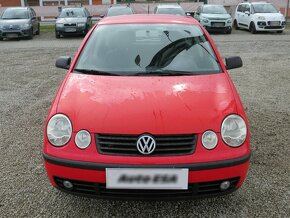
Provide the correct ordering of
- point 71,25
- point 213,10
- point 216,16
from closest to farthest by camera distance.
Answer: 1. point 71,25
2. point 216,16
3. point 213,10

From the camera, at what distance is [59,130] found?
2.75 m

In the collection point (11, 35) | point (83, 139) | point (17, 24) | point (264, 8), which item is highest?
point (83, 139)

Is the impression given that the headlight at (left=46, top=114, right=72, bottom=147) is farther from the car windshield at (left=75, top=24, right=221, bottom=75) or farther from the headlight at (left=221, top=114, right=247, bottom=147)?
the headlight at (left=221, top=114, right=247, bottom=147)

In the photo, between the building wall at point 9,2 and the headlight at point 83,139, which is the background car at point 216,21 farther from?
the building wall at point 9,2

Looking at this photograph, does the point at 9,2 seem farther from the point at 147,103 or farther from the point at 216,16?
the point at 147,103

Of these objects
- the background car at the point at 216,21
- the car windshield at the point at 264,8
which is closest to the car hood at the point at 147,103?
the background car at the point at 216,21

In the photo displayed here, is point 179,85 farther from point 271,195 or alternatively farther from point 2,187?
point 2,187

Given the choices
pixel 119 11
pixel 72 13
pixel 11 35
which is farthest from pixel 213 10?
pixel 11 35

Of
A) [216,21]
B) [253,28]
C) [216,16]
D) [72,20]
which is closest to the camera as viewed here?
[72,20]

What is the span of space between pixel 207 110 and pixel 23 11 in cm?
1664

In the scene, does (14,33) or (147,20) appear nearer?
(147,20)

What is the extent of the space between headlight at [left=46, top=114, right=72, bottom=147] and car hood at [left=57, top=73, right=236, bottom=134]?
0.05 metres

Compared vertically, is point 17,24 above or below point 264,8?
below

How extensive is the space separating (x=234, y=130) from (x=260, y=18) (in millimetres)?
15758
